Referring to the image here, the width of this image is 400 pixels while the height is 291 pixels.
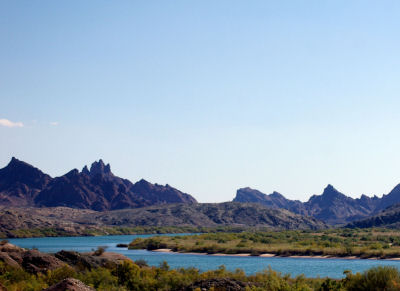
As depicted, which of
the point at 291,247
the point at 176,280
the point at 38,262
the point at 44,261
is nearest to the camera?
the point at 176,280

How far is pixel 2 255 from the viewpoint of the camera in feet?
148

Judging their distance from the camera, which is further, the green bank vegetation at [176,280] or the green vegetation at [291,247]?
the green vegetation at [291,247]

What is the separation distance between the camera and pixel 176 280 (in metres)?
37.6

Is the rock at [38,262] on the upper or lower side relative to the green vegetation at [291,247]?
upper

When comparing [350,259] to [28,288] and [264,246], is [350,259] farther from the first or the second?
[28,288]

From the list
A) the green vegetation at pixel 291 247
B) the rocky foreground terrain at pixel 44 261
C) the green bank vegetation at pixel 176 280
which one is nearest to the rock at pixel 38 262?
the rocky foreground terrain at pixel 44 261

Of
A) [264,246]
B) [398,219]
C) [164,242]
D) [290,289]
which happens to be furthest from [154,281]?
[398,219]

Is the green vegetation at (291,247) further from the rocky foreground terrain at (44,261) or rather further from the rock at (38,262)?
the rock at (38,262)

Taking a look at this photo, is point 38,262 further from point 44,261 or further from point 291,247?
point 291,247

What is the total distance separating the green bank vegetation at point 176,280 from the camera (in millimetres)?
29500

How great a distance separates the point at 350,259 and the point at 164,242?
49034 mm

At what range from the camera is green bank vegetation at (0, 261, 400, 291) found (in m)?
29.5

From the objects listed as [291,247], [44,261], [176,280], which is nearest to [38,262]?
[44,261]

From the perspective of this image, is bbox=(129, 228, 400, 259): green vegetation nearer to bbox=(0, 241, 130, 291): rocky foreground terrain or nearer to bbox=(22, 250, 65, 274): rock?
bbox=(0, 241, 130, 291): rocky foreground terrain
